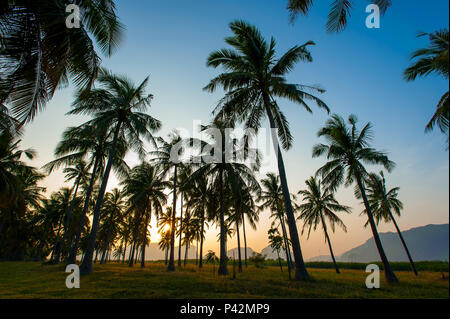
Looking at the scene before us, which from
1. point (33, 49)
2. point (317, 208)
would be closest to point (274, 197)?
point (317, 208)

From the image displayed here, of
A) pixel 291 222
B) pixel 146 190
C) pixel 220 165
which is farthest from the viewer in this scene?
pixel 146 190

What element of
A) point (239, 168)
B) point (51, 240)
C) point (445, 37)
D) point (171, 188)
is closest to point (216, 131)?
point (239, 168)

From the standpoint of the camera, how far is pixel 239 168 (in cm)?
1773

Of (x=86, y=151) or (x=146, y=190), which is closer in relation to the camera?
(x=86, y=151)

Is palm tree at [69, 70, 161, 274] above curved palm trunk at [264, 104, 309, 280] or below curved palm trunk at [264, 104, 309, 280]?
above

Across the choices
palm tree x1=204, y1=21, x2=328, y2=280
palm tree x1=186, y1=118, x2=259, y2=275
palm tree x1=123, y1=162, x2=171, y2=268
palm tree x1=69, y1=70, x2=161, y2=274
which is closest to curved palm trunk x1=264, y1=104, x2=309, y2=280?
palm tree x1=204, y1=21, x2=328, y2=280

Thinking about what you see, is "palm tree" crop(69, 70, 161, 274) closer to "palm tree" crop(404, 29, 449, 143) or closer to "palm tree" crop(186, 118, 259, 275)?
"palm tree" crop(186, 118, 259, 275)

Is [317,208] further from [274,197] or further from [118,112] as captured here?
[118,112]

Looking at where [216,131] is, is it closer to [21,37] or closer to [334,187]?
[334,187]

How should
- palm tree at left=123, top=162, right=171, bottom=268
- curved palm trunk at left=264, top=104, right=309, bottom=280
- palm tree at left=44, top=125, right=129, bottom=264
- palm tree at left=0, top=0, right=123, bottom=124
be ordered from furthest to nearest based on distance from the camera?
palm tree at left=123, top=162, right=171, bottom=268, palm tree at left=44, top=125, right=129, bottom=264, curved palm trunk at left=264, top=104, right=309, bottom=280, palm tree at left=0, top=0, right=123, bottom=124

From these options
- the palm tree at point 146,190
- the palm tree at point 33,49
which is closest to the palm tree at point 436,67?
the palm tree at point 33,49

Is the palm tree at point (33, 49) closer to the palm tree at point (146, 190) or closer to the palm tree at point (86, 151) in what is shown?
the palm tree at point (86, 151)
